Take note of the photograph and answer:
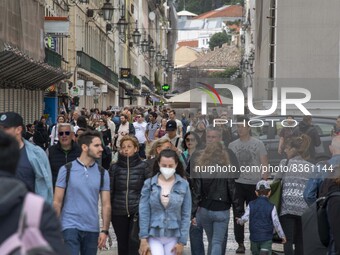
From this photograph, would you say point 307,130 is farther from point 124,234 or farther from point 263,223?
point 124,234

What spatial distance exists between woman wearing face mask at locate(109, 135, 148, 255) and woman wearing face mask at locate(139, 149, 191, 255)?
45.0 inches

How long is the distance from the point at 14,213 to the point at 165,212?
17.7ft

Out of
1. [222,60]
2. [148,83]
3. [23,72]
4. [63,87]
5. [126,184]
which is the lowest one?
[126,184]

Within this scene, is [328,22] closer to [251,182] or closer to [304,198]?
[251,182]

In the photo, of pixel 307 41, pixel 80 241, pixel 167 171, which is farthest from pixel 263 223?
pixel 307 41

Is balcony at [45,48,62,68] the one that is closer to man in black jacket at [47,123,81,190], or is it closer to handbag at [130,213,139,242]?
man in black jacket at [47,123,81,190]

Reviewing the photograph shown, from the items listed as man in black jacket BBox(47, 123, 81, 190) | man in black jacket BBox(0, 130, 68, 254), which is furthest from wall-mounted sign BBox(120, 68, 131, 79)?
man in black jacket BBox(0, 130, 68, 254)

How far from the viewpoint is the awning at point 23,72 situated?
85.7 feet

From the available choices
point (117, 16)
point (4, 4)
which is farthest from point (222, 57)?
point (4, 4)

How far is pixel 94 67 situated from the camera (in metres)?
58.7

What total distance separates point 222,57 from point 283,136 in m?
181

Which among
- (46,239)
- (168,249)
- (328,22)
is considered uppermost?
(328,22)

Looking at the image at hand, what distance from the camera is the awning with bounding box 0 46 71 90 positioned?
85.7 feet

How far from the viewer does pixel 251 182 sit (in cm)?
1398
